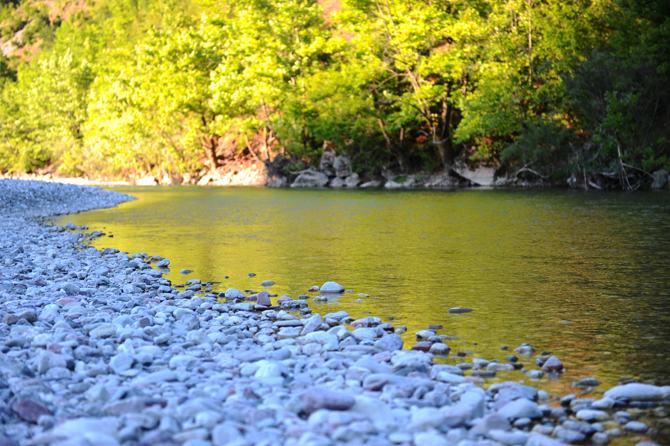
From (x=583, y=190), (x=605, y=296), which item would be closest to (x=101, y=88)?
(x=583, y=190)

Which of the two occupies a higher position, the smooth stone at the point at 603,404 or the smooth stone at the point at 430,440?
the smooth stone at the point at 430,440

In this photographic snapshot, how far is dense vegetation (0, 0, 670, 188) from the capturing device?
2652 cm

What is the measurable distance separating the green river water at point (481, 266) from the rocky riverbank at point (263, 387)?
39 cm

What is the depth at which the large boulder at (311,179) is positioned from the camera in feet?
141

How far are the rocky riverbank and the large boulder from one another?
36331mm

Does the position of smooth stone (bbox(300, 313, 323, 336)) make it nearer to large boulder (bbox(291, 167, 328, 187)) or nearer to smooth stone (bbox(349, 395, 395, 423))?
smooth stone (bbox(349, 395, 395, 423))

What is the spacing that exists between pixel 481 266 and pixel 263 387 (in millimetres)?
5635

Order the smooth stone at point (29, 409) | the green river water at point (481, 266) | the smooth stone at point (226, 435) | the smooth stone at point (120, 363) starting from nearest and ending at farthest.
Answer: the smooth stone at point (226, 435) → the smooth stone at point (29, 409) → the smooth stone at point (120, 363) → the green river water at point (481, 266)

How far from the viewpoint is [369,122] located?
39250 millimetres

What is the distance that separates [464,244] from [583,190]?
18.3m

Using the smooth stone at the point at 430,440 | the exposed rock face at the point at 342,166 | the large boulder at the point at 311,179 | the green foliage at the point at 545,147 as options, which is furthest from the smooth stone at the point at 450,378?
the large boulder at the point at 311,179

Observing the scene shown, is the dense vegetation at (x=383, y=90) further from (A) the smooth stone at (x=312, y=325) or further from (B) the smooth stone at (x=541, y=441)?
(B) the smooth stone at (x=541, y=441)

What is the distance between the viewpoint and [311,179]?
142 feet

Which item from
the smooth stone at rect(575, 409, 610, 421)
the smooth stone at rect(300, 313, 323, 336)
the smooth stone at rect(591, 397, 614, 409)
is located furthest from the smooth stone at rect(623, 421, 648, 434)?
the smooth stone at rect(300, 313, 323, 336)
